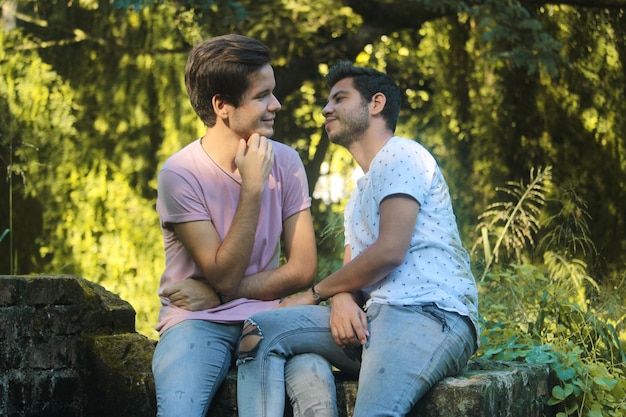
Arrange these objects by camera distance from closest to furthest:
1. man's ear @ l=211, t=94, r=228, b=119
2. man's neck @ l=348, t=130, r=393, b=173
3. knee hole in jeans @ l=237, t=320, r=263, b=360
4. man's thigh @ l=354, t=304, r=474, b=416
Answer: man's thigh @ l=354, t=304, r=474, b=416, knee hole in jeans @ l=237, t=320, r=263, b=360, man's ear @ l=211, t=94, r=228, b=119, man's neck @ l=348, t=130, r=393, b=173

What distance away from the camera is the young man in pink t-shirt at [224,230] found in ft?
9.93

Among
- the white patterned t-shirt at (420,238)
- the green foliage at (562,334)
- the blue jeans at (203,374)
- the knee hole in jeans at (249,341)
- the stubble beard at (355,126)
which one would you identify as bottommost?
the green foliage at (562,334)

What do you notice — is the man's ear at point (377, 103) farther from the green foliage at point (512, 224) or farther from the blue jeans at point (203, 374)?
the green foliage at point (512, 224)

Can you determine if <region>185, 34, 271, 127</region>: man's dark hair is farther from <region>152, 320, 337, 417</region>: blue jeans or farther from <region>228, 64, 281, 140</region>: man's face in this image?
<region>152, 320, 337, 417</region>: blue jeans

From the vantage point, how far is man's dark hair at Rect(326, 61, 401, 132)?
3441 millimetres

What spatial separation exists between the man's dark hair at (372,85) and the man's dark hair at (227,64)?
329 mm

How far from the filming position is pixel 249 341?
9.86 feet

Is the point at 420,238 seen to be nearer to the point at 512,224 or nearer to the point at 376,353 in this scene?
the point at 376,353

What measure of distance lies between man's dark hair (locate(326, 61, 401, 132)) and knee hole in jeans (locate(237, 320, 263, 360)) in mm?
903

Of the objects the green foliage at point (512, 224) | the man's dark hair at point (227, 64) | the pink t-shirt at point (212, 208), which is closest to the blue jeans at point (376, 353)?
the pink t-shirt at point (212, 208)

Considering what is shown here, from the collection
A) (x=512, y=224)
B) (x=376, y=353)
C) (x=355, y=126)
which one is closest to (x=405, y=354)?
(x=376, y=353)

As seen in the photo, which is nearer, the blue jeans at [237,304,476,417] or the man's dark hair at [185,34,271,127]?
the blue jeans at [237,304,476,417]

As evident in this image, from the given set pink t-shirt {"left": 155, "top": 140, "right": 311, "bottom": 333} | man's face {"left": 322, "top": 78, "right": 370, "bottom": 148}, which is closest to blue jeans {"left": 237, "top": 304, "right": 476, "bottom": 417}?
pink t-shirt {"left": 155, "top": 140, "right": 311, "bottom": 333}

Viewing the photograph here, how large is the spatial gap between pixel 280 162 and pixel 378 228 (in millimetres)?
447
